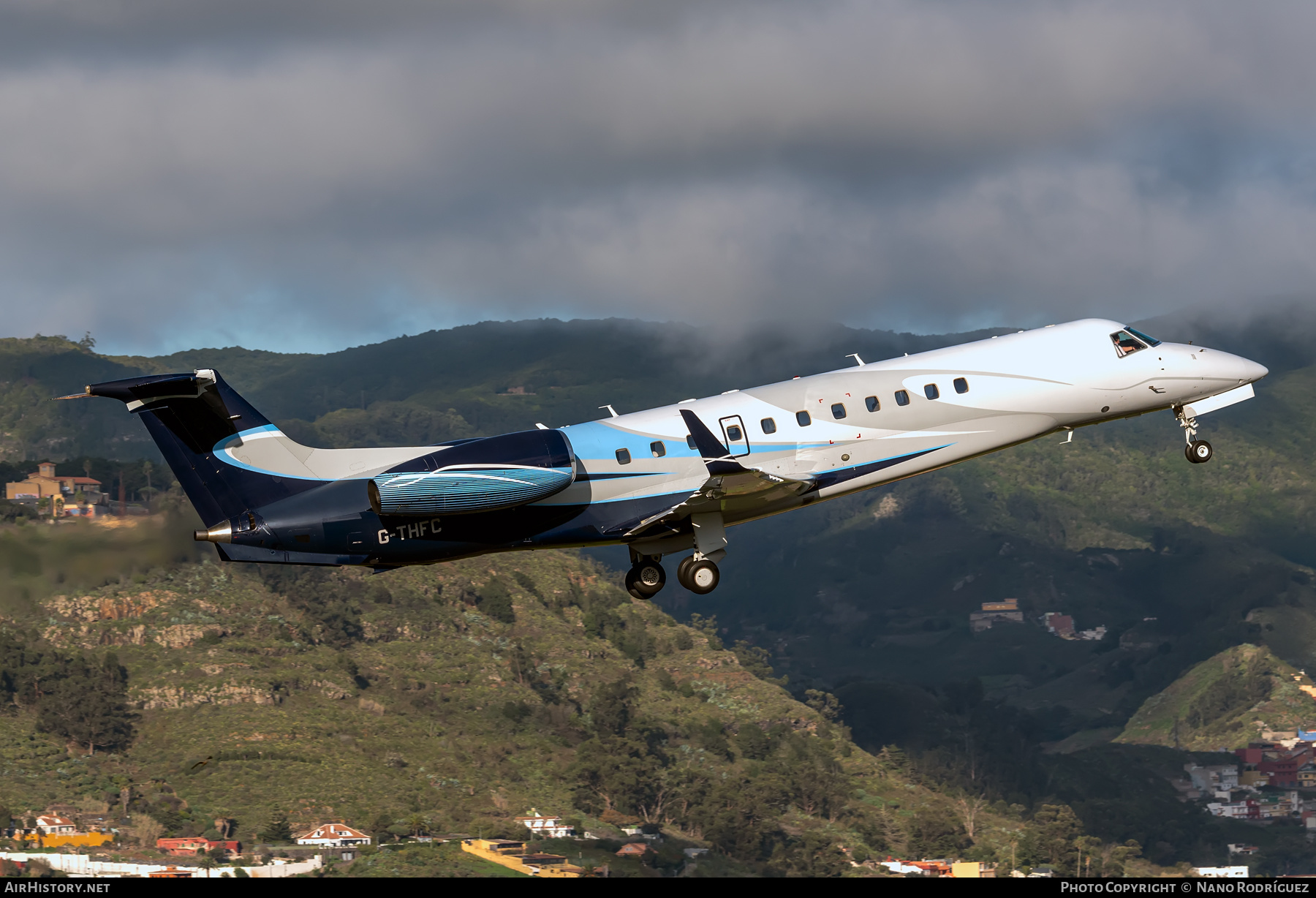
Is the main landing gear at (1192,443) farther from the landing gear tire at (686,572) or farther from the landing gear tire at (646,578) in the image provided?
the landing gear tire at (646,578)

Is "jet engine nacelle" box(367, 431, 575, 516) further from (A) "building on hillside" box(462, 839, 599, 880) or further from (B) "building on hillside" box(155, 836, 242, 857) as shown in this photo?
(B) "building on hillside" box(155, 836, 242, 857)

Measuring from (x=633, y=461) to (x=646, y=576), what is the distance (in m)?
3.81

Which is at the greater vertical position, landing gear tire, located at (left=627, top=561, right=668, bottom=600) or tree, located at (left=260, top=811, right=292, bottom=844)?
landing gear tire, located at (left=627, top=561, right=668, bottom=600)

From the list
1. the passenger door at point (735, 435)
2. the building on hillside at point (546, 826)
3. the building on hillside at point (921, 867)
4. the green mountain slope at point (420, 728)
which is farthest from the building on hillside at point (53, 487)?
the passenger door at point (735, 435)

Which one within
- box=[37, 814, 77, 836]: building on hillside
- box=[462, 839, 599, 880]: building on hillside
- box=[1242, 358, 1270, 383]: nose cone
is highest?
box=[1242, 358, 1270, 383]: nose cone

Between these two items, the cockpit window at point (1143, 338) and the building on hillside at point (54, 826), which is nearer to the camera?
the cockpit window at point (1143, 338)

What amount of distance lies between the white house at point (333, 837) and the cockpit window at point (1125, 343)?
100876mm

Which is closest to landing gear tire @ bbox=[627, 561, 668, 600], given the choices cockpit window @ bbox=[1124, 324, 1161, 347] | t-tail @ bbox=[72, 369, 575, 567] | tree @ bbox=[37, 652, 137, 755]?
t-tail @ bbox=[72, 369, 575, 567]

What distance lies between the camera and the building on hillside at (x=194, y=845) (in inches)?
4788

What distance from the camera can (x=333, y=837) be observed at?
124m

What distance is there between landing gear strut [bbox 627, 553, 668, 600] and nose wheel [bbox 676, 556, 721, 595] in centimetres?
172

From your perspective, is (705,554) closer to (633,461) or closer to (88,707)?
(633,461)

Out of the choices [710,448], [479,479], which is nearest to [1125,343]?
[710,448]

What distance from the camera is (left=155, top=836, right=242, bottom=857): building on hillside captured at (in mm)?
121625
